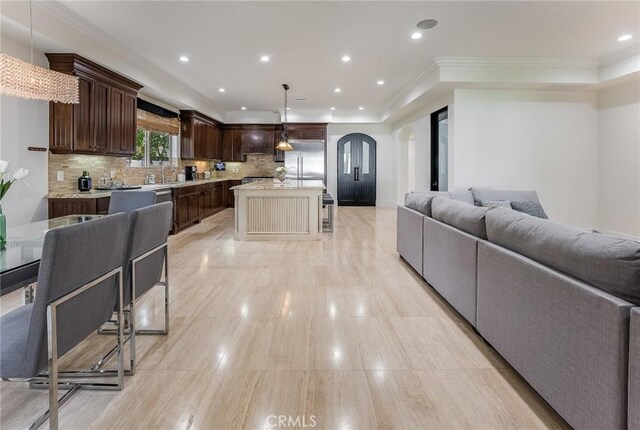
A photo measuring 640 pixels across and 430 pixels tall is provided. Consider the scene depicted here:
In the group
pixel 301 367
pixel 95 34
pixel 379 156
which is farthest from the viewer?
pixel 379 156

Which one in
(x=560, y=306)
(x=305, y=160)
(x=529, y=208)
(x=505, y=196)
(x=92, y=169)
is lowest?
(x=560, y=306)

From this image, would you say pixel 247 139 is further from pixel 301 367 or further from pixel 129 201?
pixel 301 367

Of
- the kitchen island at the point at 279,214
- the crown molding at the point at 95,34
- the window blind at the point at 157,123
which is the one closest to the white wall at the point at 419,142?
the kitchen island at the point at 279,214

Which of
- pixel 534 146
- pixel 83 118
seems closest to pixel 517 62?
pixel 534 146

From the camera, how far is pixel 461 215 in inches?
112

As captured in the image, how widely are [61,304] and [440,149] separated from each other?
681 cm

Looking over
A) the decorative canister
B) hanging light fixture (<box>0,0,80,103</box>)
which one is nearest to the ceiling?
hanging light fixture (<box>0,0,80,103</box>)

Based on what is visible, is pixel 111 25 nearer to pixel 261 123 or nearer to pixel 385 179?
pixel 261 123

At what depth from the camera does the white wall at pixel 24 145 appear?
12.2ft

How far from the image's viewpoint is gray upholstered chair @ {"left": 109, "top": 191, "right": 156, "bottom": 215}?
317cm

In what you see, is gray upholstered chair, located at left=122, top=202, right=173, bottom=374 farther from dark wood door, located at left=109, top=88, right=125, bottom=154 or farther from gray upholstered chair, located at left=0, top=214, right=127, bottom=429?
dark wood door, located at left=109, top=88, right=125, bottom=154

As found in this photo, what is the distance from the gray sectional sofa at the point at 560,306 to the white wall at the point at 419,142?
14.0 feet

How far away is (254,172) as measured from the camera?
36.2 feet

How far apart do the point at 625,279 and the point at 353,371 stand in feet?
4.49
